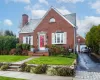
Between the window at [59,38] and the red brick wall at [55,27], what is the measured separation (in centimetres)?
53

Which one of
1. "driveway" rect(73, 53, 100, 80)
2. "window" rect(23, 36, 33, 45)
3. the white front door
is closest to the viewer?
"driveway" rect(73, 53, 100, 80)

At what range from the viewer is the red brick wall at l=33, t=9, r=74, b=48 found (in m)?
25.3

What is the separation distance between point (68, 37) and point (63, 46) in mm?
1489

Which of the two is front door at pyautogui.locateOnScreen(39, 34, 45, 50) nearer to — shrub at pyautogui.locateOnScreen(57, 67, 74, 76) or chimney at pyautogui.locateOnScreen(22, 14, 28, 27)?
chimney at pyautogui.locateOnScreen(22, 14, 28, 27)

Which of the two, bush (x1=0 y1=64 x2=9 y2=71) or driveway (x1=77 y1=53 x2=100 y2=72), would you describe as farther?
driveway (x1=77 y1=53 x2=100 y2=72)

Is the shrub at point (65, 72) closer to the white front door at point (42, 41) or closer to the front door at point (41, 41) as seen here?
the white front door at point (42, 41)

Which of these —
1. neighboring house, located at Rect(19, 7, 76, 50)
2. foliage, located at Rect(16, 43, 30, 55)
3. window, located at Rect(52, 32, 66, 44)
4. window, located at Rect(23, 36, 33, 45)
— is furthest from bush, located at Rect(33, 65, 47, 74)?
window, located at Rect(23, 36, 33, 45)

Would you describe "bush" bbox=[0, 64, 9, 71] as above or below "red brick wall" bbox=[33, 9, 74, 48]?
below

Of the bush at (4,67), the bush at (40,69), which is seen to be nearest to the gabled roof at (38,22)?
the bush at (4,67)

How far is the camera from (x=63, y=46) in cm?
2530

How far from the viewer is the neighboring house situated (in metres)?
25.3

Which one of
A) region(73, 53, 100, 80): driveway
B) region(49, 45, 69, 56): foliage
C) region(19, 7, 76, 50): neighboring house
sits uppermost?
region(19, 7, 76, 50): neighboring house

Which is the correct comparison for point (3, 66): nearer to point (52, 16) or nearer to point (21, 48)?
point (21, 48)

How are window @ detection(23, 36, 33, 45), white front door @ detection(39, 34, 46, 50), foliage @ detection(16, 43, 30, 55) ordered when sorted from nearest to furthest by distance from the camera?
foliage @ detection(16, 43, 30, 55), white front door @ detection(39, 34, 46, 50), window @ detection(23, 36, 33, 45)
